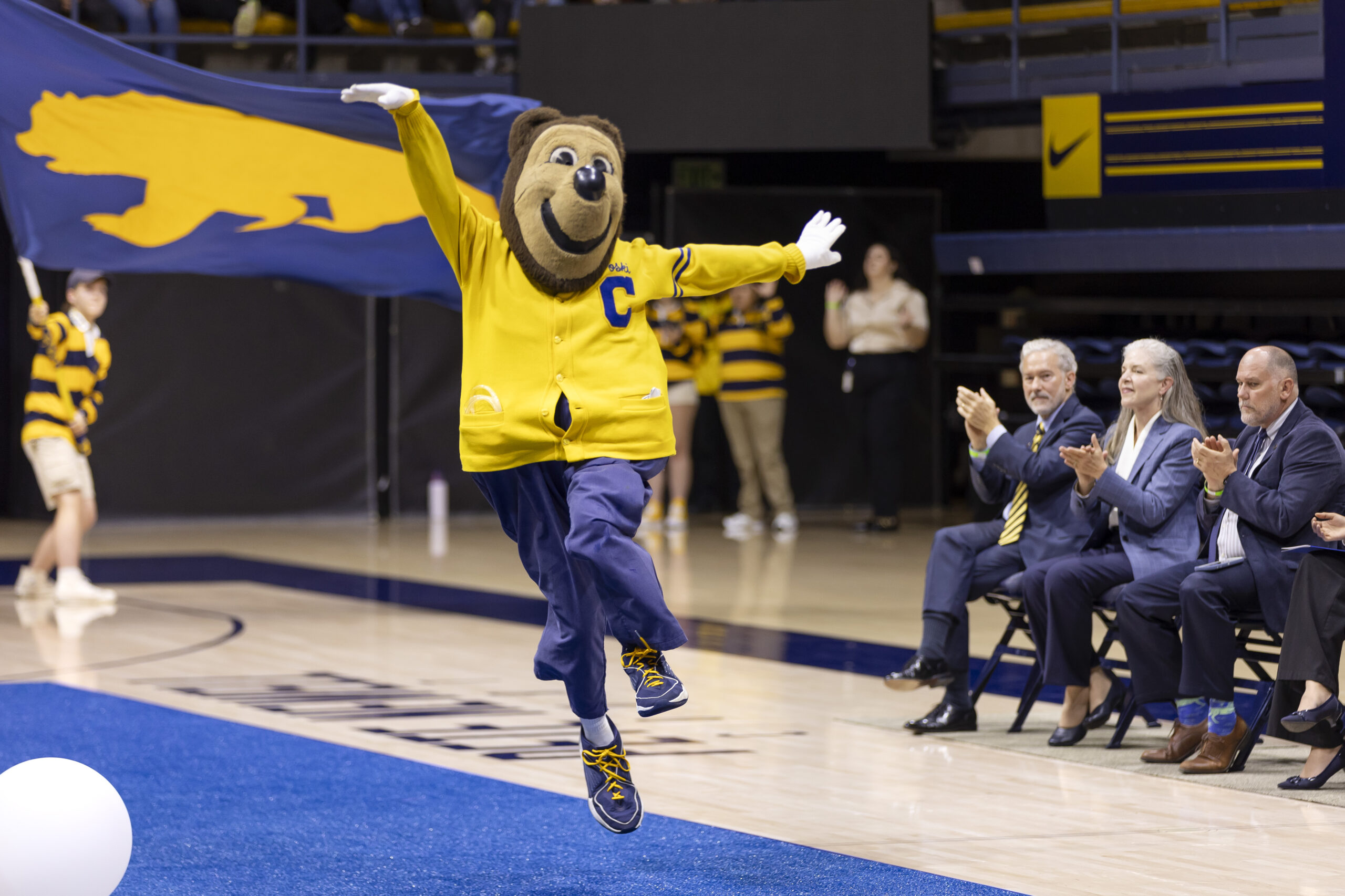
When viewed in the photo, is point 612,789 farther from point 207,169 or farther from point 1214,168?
point 1214,168

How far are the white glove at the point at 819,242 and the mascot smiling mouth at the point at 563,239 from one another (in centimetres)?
68

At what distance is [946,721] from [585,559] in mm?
2564

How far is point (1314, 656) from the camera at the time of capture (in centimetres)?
570

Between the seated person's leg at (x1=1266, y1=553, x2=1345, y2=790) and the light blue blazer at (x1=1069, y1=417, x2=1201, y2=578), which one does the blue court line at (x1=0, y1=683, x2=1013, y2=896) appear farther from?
the light blue blazer at (x1=1069, y1=417, x2=1201, y2=578)

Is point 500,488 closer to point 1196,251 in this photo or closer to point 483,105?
point 483,105

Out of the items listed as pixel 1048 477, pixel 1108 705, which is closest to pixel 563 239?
pixel 1048 477

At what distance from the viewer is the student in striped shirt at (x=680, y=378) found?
44.3ft

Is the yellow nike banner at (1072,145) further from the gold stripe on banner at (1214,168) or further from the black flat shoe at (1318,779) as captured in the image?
the black flat shoe at (1318,779)

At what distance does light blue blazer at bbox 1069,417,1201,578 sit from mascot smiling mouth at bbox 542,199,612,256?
220 centimetres

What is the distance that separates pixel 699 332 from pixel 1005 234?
2.64 metres

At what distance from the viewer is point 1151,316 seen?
468 inches

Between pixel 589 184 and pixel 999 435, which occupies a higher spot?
pixel 589 184

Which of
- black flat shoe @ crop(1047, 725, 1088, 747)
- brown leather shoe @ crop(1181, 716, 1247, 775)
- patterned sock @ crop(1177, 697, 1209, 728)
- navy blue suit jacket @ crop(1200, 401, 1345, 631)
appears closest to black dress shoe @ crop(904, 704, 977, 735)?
black flat shoe @ crop(1047, 725, 1088, 747)

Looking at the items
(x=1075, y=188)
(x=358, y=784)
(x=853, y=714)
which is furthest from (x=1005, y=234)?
(x=358, y=784)
